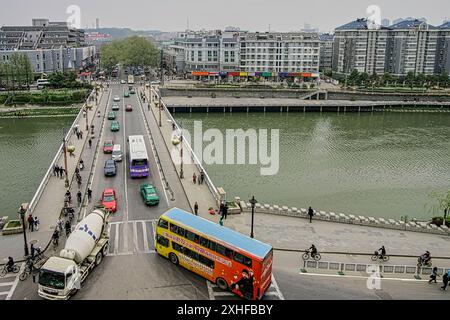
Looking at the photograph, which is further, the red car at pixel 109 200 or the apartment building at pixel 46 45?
the apartment building at pixel 46 45

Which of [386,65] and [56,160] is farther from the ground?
[386,65]

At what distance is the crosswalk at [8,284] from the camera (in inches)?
766

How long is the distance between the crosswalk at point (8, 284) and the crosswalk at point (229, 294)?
27.8 feet

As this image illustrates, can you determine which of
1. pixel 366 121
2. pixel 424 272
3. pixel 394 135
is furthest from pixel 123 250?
pixel 366 121

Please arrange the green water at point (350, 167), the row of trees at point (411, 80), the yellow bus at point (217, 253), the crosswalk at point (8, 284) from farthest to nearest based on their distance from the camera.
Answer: the row of trees at point (411, 80), the green water at point (350, 167), the crosswalk at point (8, 284), the yellow bus at point (217, 253)

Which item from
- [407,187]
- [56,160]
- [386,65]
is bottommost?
[407,187]

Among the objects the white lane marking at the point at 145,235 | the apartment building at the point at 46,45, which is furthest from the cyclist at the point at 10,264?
the apartment building at the point at 46,45

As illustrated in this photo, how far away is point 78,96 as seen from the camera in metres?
86.3

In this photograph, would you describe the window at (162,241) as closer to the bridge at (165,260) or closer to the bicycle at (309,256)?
the bridge at (165,260)

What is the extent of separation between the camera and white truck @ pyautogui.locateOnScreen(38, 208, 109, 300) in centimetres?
1845

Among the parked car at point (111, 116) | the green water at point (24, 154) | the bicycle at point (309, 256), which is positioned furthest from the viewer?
the parked car at point (111, 116)

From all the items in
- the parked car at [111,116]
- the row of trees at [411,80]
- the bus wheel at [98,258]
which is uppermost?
the row of trees at [411,80]

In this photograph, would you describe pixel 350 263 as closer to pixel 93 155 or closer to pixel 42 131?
pixel 93 155

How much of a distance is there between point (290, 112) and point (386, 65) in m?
44.0
